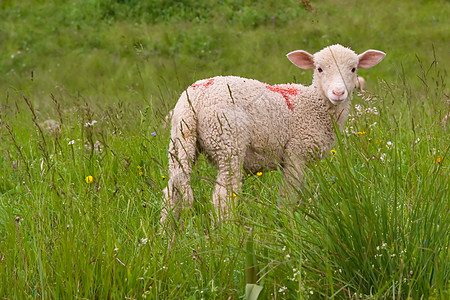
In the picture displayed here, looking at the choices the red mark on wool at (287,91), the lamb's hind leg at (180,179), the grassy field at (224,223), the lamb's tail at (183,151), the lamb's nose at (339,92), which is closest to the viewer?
the grassy field at (224,223)

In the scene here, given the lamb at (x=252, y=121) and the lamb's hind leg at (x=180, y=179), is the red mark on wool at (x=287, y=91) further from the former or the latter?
the lamb's hind leg at (x=180, y=179)

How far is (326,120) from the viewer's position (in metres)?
4.16

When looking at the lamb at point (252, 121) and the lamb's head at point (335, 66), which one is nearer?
the lamb at point (252, 121)

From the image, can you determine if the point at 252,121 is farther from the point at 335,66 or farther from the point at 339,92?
the point at 335,66

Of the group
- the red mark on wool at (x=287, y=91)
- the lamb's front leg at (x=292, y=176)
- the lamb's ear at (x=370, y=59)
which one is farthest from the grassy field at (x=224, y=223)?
the red mark on wool at (x=287, y=91)

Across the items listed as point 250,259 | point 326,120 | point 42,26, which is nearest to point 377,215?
point 250,259

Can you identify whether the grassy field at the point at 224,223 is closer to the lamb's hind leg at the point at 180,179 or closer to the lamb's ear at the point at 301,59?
the lamb's hind leg at the point at 180,179

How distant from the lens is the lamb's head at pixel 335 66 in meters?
3.91

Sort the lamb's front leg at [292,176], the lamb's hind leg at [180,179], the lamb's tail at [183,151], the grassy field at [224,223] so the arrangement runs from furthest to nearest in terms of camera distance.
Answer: the lamb's tail at [183,151] → the lamb's hind leg at [180,179] → the lamb's front leg at [292,176] → the grassy field at [224,223]

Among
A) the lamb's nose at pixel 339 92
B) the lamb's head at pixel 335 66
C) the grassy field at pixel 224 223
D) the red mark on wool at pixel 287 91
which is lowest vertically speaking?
the grassy field at pixel 224 223

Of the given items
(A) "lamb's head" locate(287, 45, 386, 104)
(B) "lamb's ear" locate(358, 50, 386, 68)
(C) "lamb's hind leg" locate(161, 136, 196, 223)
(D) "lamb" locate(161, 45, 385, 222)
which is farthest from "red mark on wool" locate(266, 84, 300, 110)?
(C) "lamb's hind leg" locate(161, 136, 196, 223)

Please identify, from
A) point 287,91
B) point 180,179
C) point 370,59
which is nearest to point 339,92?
point 287,91

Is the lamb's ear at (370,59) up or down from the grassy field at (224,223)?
up

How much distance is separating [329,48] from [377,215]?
205cm
